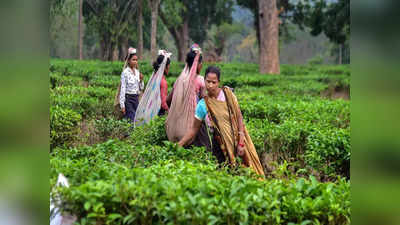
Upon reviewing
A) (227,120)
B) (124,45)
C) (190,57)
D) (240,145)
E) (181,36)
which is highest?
(181,36)

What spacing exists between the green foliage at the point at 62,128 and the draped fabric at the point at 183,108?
1.30 meters

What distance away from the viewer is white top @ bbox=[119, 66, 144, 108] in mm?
6633

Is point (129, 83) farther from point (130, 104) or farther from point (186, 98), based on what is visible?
point (186, 98)

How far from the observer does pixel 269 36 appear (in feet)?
51.8

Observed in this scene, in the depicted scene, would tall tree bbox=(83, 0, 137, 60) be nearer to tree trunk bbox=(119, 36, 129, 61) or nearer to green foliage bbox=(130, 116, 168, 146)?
tree trunk bbox=(119, 36, 129, 61)

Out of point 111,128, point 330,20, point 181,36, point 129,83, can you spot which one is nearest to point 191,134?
point 111,128

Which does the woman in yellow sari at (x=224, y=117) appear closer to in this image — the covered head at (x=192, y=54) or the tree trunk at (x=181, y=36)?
Result: the covered head at (x=192, y=54)

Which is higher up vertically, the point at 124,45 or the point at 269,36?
the point at 124,45

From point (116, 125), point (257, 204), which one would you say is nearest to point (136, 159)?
point (257, 204)

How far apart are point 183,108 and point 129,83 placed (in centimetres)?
211

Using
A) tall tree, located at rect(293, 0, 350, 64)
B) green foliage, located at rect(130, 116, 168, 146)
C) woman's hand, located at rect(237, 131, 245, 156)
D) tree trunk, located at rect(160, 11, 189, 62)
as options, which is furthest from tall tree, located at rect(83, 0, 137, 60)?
woman's hand, located at rect(237, 131, 245, 156)
